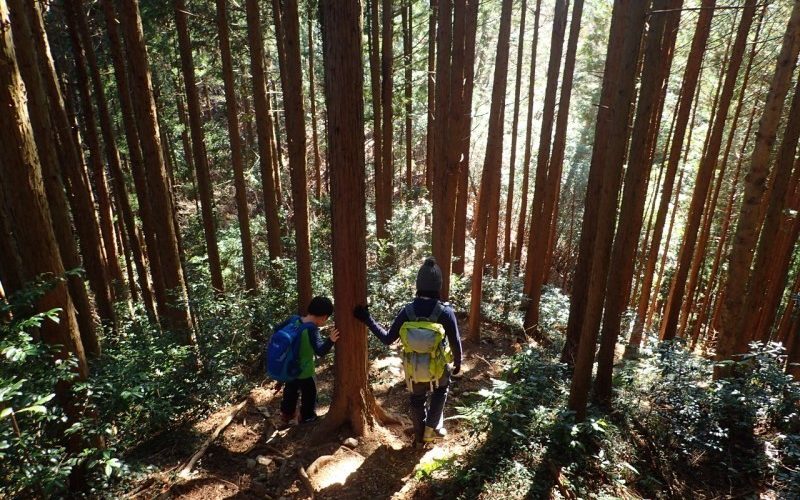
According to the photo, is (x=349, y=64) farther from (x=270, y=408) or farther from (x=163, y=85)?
(x=163, y=85)

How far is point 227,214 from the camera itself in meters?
26.2

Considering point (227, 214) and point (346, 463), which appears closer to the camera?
point (346, 463)

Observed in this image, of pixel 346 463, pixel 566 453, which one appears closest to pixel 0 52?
pixel 346 463

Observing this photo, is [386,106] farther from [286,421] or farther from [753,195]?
[286,421]

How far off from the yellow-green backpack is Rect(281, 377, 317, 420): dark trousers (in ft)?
4.78

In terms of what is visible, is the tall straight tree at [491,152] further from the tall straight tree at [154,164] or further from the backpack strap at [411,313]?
the tall straight tree at [154,164]

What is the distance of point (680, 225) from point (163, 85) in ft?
87.3

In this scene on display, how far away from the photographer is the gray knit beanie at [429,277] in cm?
466

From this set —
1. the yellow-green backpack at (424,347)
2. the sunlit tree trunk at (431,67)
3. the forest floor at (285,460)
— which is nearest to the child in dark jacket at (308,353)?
the forest floor at (285,460)

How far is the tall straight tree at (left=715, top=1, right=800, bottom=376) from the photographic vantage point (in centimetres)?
666

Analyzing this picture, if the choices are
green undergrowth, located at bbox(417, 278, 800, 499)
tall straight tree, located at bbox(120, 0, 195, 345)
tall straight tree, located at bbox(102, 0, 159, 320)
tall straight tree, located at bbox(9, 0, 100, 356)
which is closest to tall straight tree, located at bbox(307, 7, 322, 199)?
tall straight tree, located at bbox(102, 0, 159, 320)

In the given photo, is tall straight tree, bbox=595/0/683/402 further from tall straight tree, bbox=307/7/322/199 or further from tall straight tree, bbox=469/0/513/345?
tall straight tree, bbox=307/7/322/199

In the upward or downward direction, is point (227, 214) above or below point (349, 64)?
below

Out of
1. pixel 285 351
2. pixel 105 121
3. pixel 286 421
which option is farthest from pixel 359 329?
pixel 105 121
